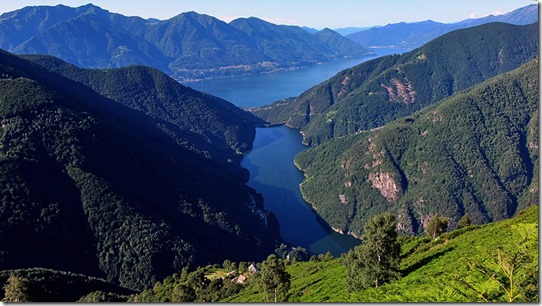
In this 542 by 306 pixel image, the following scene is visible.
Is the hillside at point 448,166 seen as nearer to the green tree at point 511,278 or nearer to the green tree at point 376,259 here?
the green tree at point 376,259

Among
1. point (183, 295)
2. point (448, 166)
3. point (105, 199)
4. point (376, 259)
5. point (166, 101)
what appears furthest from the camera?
point (166, 101)

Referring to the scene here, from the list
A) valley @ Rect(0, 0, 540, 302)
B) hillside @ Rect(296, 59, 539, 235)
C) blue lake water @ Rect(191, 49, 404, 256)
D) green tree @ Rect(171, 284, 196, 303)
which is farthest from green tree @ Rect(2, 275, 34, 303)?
hillside @ Rect(296, 59, 539, 235)

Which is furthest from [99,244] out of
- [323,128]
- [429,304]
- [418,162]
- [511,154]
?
[323,128]

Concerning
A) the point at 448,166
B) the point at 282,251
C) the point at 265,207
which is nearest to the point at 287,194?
the point at 265,207

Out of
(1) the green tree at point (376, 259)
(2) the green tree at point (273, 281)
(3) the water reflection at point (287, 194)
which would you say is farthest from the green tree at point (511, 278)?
(3) the water reflection at point (287, 194)

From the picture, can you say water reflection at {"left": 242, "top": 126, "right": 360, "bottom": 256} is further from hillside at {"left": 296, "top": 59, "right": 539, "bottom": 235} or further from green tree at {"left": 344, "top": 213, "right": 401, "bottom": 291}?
green tree at {"left": 344, "top": 213, "right": 401, "bottom": 291}

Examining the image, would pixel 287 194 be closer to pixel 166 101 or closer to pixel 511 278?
pixel 166 101
